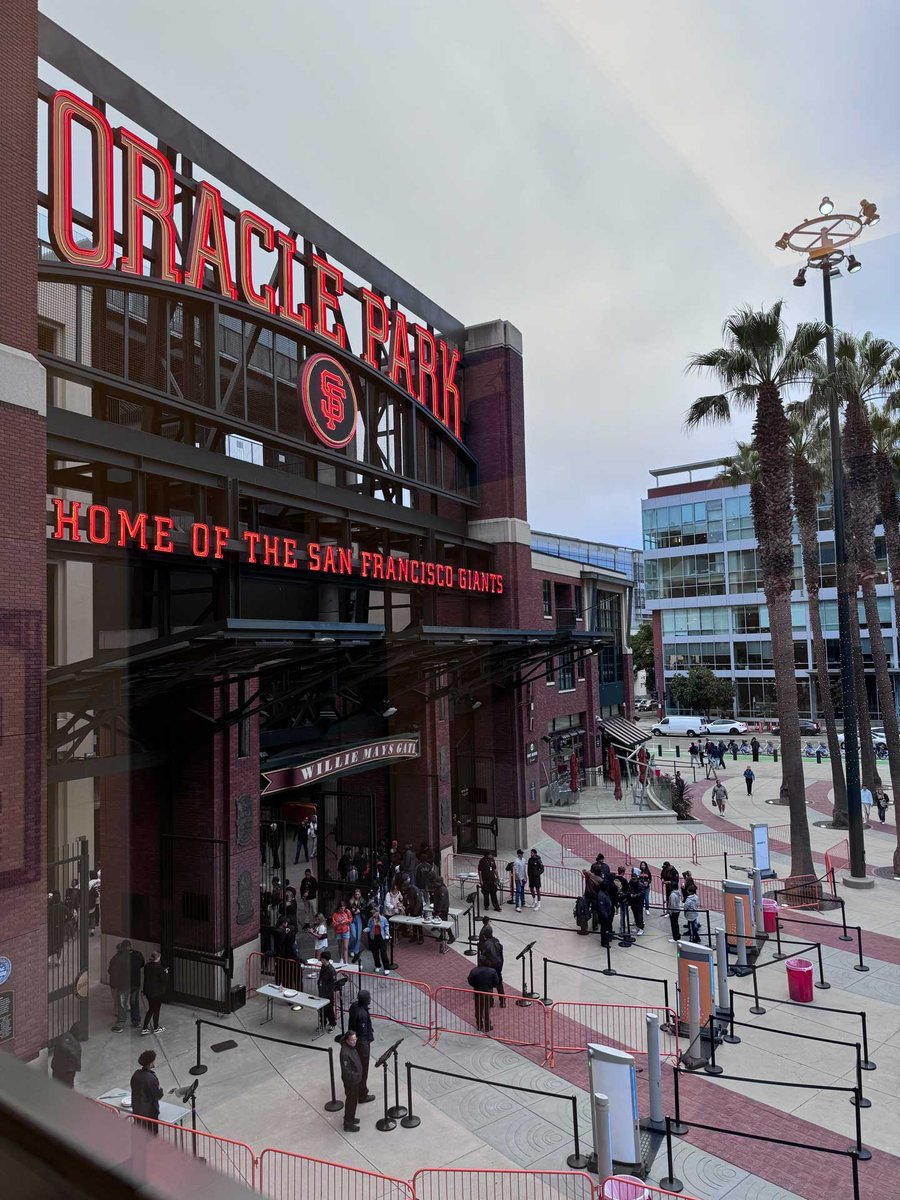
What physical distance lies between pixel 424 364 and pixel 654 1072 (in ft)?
75.0

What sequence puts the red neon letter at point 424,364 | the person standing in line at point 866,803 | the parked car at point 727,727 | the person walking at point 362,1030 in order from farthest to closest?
the parked car at point 727,727 → the person standing in line at point 866,803 → the red neon letter at point 424,364 → the person walking at point 362,1030

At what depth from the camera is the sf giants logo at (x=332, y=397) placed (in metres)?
22.2

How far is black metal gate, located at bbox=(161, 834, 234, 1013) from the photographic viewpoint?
16641mm

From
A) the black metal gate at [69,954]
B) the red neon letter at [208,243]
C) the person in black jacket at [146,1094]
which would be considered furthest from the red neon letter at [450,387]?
the person in black jacket at [146,1094]

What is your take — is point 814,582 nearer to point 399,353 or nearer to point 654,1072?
point 399,353

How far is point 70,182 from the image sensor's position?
15570 millimetres

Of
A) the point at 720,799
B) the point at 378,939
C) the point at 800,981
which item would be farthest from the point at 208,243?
the point at 720,799

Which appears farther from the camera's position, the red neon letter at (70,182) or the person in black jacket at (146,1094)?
the red neon letter at (70,182)

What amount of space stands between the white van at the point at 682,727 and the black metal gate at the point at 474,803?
41.0 metres

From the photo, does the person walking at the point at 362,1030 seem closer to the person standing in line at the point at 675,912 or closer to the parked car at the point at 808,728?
the person standing in line at the point at 675,912

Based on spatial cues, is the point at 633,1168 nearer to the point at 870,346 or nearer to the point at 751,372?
the point at 751,372

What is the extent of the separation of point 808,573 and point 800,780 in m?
14.0

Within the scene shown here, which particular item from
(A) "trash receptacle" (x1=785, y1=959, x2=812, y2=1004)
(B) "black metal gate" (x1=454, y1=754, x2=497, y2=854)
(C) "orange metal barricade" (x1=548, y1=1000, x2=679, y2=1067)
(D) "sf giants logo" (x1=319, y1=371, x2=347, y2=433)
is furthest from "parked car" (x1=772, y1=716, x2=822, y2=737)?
(C) "orange metal barricade" (x1=548, y1=1000, x2=679, y2=1067)

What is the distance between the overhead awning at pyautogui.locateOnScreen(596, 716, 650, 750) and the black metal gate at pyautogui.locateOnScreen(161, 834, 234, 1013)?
31.7m
